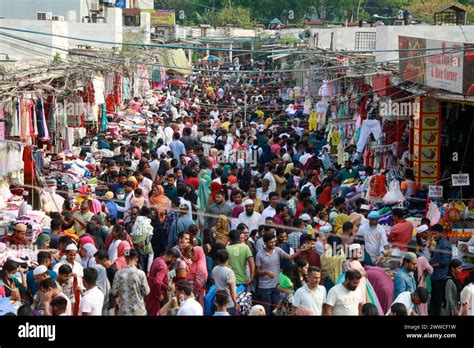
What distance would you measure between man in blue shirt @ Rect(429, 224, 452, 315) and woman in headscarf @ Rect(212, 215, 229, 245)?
8.03 feet

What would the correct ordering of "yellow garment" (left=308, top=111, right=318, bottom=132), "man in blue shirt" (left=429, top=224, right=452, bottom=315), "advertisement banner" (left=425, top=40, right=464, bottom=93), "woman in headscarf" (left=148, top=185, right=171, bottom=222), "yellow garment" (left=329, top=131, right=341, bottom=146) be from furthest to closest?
1. "yellow garment" (left=308, top=111, right=318, bottom=132)
2. "yellow garment" (left=329, top=131, right=341, bottom=146)
3. "advertisement banner" (left=425, top=40, right=464, bottom=93)
4. "woman in headscarf" (left=148, top=185, right=171, bottom=222)
5. "man in blue shirt" (left=429, top=224, right=452, bottom=315)

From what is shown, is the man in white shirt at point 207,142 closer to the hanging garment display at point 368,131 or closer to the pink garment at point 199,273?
the hanging garment display at point 368,131

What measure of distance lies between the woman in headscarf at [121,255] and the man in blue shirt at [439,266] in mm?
3311

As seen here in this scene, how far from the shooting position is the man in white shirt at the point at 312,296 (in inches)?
380

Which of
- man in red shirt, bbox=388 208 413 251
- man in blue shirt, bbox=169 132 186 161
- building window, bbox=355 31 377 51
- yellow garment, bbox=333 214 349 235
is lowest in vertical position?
man in blue shirt, bbox=169 132 186 161

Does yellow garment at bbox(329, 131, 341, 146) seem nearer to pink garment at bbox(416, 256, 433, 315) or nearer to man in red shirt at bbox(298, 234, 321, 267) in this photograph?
man in red shirt at bbox(298, 234, 321, 267)

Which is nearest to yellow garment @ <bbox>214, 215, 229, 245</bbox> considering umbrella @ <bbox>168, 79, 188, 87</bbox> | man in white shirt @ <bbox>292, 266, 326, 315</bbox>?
man in white shirt @ <bbox>292, 266, 326, 315</bbox>

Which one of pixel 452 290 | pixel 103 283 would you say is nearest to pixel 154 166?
pixel 103 283

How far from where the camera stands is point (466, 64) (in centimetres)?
1588

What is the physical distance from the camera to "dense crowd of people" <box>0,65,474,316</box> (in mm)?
9930

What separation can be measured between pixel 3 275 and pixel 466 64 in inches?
321

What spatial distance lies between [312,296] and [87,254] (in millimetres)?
3112

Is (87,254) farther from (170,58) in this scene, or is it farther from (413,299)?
(170,58)
